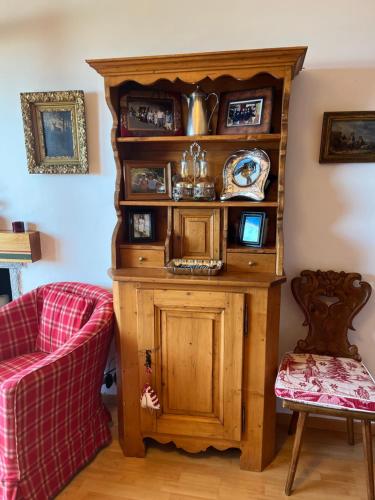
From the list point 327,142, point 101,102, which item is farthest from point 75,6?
point 327,142

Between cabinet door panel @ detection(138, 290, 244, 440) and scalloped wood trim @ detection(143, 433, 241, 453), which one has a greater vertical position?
cabinet door panel @ detection(138, 290, 244, 440)

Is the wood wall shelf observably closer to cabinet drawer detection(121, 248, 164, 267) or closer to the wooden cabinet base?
cabinet drawer detection(121, 248, 164, 267)

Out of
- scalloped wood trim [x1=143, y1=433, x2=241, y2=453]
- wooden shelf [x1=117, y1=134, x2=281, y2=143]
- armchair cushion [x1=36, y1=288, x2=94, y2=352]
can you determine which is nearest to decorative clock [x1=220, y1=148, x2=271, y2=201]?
wooden shelf [x1=117, y1=134, x2=281, y2=143]

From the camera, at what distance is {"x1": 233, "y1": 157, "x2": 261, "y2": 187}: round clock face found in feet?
5.95

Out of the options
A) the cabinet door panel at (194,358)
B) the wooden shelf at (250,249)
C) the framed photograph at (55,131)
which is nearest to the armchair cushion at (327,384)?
the cabinet door panel at (194,358)

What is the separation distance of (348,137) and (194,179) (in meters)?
0.79

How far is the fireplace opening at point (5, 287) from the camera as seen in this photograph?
238 cm

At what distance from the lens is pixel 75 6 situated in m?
1.98

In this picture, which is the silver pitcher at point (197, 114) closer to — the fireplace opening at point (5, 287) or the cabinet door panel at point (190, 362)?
the cabinet door panel at point (190, 362)

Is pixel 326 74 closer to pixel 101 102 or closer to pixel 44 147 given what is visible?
pixel 101 102

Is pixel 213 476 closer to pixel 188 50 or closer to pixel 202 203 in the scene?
pixel 202 203

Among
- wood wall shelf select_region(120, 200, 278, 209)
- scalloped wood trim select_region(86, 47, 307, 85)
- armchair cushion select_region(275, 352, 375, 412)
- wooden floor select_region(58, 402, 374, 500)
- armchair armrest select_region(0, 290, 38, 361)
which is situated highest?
scalloped wood trim select_region(86, 47, 307, 85)

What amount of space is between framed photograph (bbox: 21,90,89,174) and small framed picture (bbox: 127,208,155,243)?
45 cm

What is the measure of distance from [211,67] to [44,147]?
3.58 ft
